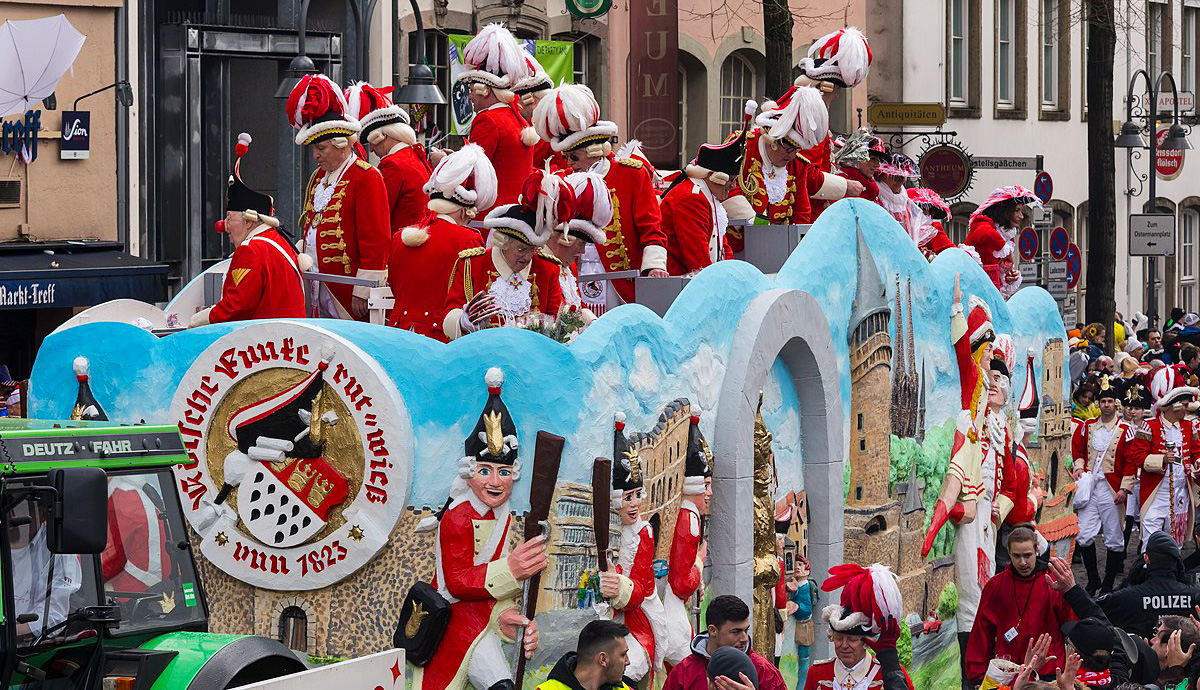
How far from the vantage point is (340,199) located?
12703 millimetres

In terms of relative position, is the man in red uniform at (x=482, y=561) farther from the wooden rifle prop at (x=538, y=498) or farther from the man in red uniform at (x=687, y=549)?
the man in red uniform at (x=687, y=549)

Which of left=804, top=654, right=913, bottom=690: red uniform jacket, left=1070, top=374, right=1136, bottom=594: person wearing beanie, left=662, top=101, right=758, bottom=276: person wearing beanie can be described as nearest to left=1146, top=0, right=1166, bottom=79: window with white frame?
left=1070, top=374, right=1136, bottom=594: person wearing beanie

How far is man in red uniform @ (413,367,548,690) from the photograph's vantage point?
10.6m

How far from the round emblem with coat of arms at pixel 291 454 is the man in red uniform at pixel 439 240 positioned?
1.29 meters

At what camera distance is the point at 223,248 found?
24.3 meters

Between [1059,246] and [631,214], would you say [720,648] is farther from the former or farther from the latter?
[1059,246]

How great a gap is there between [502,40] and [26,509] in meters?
6.00

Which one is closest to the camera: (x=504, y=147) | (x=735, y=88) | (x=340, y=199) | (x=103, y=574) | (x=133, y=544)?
(x=103, y=574)

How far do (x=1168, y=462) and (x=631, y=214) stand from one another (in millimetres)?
9152

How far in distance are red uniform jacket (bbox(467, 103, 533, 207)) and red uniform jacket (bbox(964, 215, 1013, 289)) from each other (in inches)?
246

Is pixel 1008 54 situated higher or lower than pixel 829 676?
higher

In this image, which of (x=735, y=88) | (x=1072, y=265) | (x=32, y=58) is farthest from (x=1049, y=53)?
(x=32, y=58)

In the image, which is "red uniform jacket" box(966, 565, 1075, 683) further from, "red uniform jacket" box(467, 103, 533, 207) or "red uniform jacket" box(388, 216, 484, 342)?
"red uniform jacket" box(467, 103, 533, 207)

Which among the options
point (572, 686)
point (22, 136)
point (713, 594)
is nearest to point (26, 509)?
point (572, 686)
